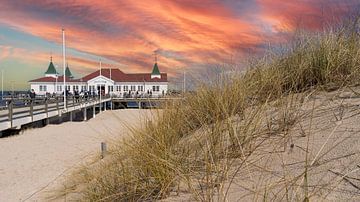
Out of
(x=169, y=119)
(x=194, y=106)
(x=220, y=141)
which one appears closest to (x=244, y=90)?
(x=194, y=106)

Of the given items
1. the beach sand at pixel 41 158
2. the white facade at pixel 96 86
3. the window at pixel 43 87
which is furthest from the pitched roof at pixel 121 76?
the beach sand at pixel 41 158

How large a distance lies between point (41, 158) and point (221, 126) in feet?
36.5

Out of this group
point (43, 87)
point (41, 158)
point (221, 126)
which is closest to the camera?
point (221, 126)

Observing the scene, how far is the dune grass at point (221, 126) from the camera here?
282cm

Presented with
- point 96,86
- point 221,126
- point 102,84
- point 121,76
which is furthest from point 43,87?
point 221,126

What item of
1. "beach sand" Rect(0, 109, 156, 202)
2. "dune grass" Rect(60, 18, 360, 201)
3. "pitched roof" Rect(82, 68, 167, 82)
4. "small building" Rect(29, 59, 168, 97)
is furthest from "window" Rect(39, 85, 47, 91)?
"dune grass" Rect(60, 18, 360, 201)

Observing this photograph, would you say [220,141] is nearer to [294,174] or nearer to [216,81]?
[294,174]

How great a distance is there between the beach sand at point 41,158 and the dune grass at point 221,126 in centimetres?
67

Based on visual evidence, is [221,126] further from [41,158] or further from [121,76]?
[121,76]

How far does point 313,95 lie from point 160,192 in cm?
Answer: 232

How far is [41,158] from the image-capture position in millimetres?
12766

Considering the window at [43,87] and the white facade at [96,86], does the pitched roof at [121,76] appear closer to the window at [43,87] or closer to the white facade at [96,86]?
the white facade at [96,86]

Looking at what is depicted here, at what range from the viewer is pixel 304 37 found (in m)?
5.61

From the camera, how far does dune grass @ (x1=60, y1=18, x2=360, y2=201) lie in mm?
2822
